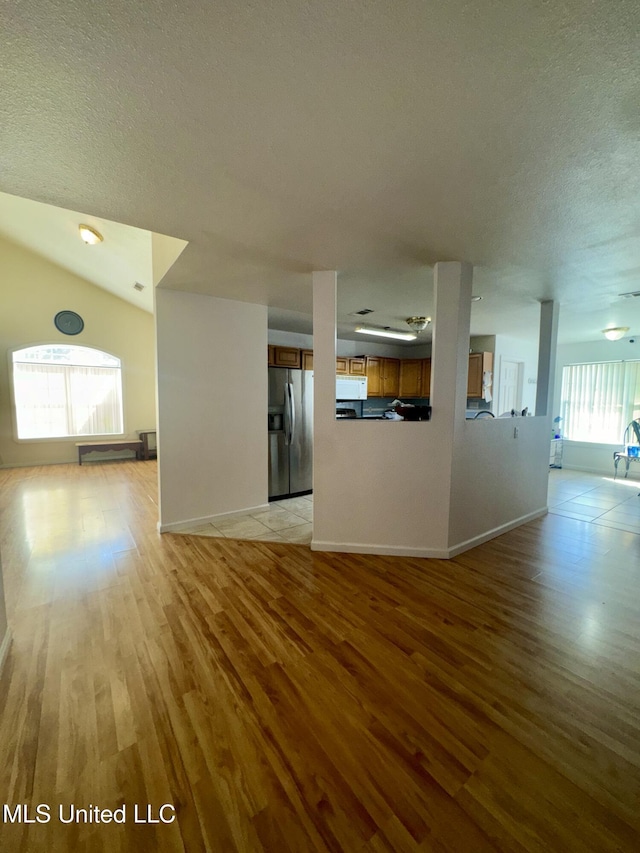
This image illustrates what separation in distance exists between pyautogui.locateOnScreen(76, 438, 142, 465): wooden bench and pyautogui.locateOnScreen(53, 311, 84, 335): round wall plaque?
2353 mm

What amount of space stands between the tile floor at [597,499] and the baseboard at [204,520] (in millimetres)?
3858

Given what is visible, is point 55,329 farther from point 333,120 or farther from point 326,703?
point 326,703

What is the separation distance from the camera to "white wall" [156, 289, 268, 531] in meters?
3.46

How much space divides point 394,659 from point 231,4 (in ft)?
8.87

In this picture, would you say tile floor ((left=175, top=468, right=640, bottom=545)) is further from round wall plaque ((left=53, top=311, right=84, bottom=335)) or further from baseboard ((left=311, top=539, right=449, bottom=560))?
round wall plaque ((left=53, top=311, right=84, bottom=335))

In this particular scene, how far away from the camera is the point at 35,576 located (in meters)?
2.62

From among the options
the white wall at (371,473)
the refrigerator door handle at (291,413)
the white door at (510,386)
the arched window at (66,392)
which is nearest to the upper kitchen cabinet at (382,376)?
the white door at (510,386)

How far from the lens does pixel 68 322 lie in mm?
6734

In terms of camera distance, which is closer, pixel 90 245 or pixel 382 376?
pixel 90 245

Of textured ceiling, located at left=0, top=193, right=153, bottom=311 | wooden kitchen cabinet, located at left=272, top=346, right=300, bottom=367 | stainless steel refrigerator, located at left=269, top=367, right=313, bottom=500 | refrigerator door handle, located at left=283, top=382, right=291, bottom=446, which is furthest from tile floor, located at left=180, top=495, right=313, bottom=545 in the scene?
textured ceiling, located at left=0, top=193, right=153, bottom=311

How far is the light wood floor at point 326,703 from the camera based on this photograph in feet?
3.55

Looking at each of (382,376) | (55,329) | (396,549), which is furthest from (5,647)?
(55,329)

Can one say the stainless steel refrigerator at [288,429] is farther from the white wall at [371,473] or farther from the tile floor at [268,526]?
the white wall at [371,473]

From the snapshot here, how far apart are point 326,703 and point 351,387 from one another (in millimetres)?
4821
